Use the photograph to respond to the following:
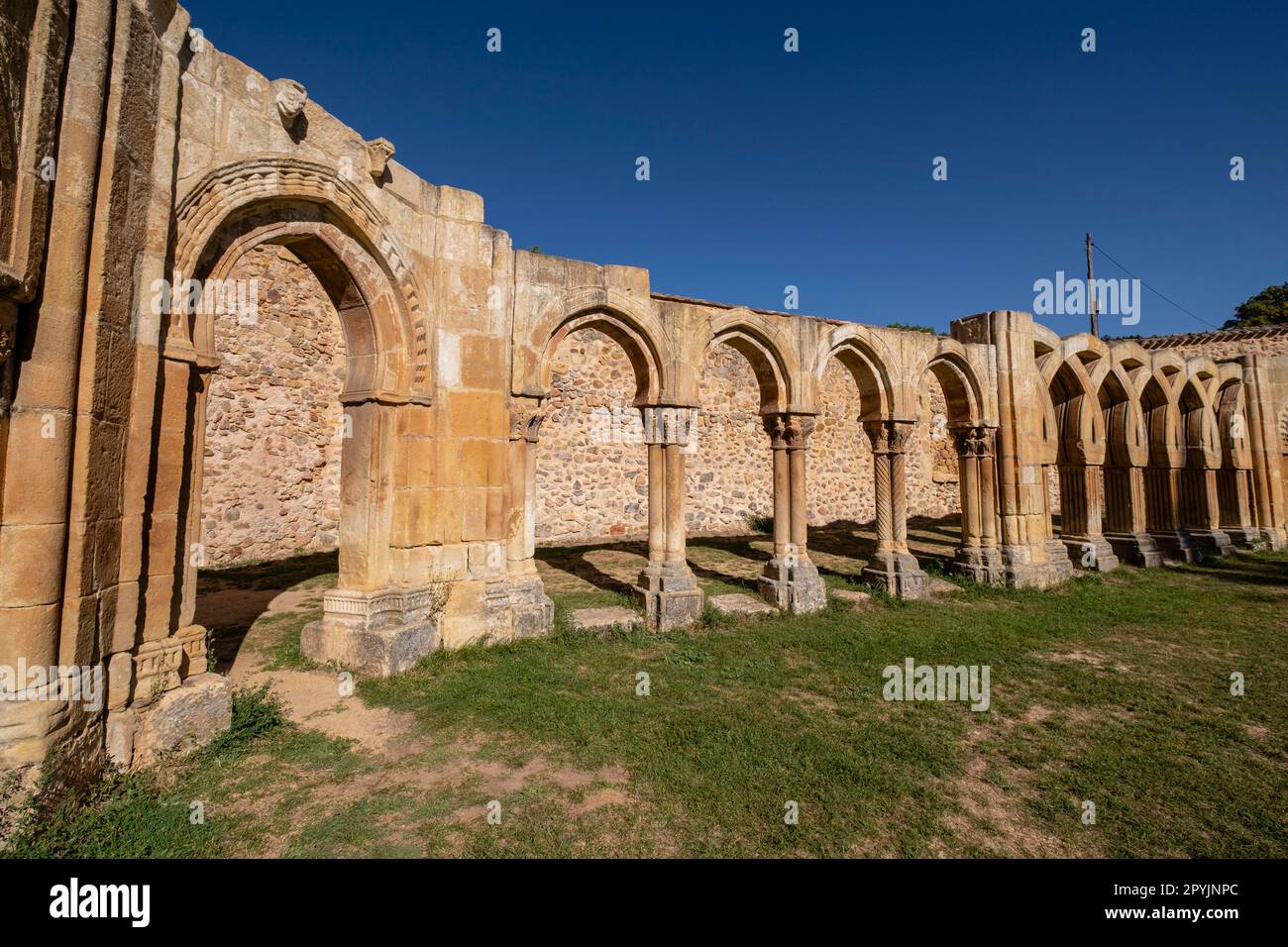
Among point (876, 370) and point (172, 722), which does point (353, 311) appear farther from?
point (876, 370)

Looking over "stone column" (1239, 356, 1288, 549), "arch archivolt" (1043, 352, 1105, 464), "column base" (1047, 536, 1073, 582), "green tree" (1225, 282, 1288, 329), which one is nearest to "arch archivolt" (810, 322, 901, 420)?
"column base" (1047, 536, 1073, 582)

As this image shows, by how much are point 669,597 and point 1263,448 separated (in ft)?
52.7

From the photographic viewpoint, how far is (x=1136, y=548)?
11320 mm

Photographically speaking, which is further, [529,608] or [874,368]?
[874,368]

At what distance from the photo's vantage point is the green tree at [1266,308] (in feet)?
90.5

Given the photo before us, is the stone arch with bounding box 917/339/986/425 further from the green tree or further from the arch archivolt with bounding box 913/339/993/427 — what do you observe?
the green tree

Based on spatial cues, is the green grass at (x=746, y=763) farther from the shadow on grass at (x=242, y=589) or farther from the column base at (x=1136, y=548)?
the column base at (x=1136, y=548)

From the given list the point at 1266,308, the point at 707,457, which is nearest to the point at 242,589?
the point at 707,457

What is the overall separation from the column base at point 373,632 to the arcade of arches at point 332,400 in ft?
0.10

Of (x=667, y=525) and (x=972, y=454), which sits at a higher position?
(x=972, y=454)

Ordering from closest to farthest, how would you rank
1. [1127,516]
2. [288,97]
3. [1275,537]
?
[288,97] → [1127,516] → [1275,537]

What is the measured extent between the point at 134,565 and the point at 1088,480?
13.2 meters

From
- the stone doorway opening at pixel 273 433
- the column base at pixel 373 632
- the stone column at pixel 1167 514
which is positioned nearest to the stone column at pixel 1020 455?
the stone column at pixel 1167 514
